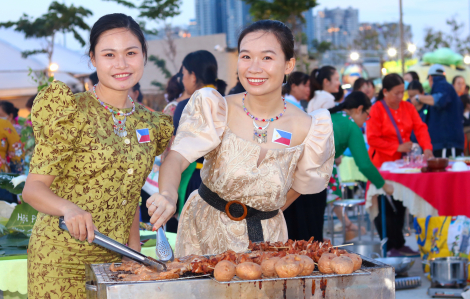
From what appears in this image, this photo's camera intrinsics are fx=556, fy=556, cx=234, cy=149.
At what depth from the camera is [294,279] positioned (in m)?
1.60

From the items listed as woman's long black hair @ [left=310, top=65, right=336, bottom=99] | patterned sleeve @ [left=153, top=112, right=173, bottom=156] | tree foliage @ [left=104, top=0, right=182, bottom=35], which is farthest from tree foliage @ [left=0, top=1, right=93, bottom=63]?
patterned sleeve @ [left=153, top=112, right=173, bottom=156]

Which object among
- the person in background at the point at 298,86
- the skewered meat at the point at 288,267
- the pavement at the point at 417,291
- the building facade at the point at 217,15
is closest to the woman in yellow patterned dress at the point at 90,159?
the skewered meat at the point at 288,267

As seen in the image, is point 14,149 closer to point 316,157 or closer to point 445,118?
point 316,157

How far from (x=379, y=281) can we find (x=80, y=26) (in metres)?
21.6

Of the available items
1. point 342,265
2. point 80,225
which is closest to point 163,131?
point 80,225

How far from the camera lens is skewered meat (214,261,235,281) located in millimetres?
1592

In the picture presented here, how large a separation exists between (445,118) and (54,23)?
16374mm

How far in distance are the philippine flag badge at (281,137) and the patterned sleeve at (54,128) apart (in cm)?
77

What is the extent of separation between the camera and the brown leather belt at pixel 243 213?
226cm

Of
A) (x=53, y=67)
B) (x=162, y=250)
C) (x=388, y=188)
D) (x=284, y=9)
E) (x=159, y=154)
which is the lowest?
(x=388, y=188)

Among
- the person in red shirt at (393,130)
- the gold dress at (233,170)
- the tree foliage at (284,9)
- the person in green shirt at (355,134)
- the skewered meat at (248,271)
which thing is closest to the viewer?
the skewered meat at (248,271)

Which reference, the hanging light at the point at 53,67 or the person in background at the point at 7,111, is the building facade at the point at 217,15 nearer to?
the hanging light at the point at 53,67

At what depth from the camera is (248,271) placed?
1.64 m

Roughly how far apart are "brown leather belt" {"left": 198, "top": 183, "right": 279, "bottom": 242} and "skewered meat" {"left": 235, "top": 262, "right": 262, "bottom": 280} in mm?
599
